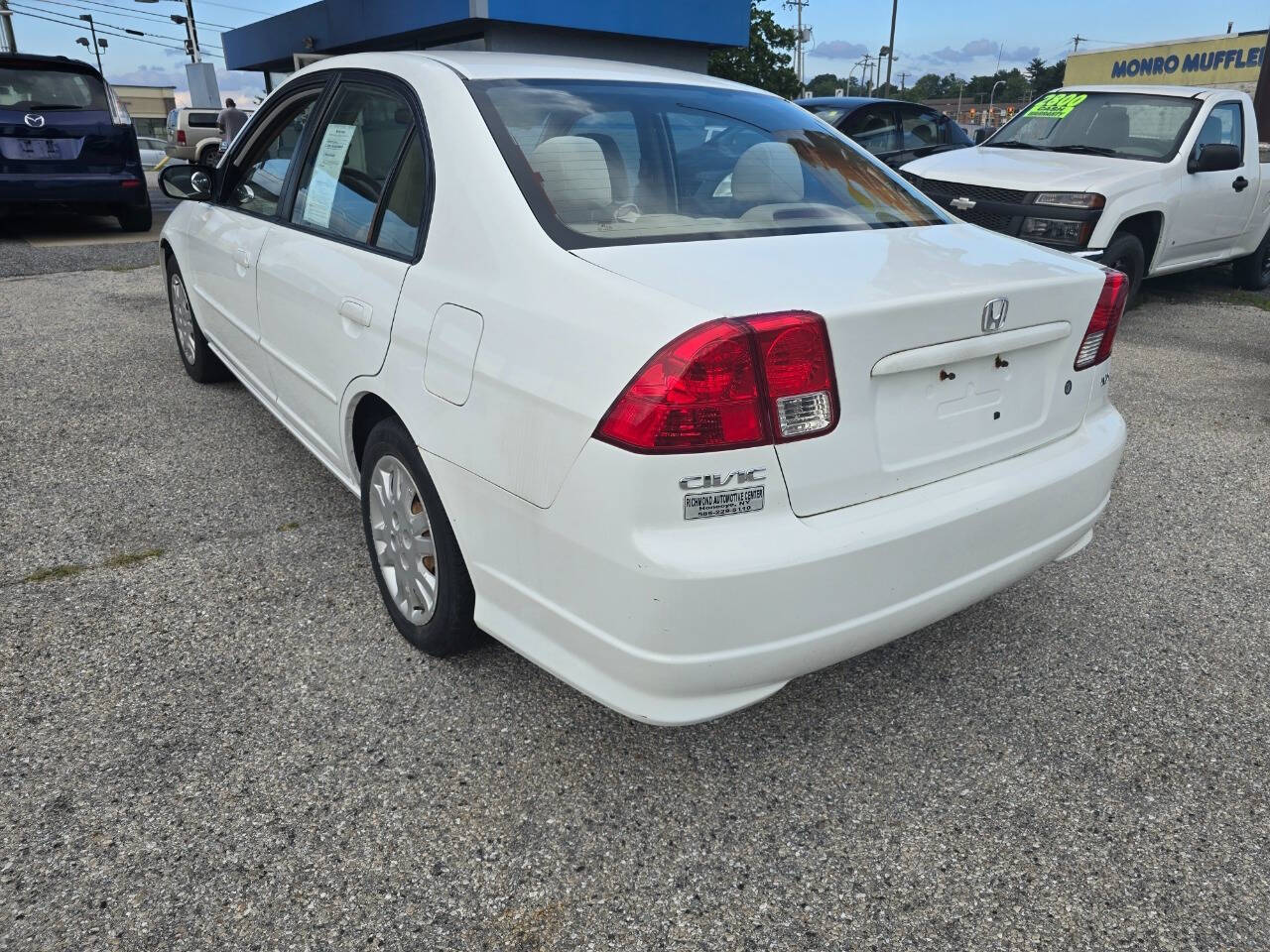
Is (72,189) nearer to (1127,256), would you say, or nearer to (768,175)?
(768,175)

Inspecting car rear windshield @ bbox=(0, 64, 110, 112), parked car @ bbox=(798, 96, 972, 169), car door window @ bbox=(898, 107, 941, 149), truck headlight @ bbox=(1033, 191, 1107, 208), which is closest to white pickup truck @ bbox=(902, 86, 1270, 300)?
truck headlight @ bbox=(1033, 191, 1107, 208)

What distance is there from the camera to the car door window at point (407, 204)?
8.06 ft

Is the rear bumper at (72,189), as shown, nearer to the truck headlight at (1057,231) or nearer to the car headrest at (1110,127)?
the truck headlight at (1057,231)

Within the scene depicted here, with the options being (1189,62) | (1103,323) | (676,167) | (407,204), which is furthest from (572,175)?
(1189,62)

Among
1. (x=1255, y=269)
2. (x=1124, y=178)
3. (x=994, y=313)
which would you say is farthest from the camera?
(x=1255, y=269)

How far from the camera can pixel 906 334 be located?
76.1 inches

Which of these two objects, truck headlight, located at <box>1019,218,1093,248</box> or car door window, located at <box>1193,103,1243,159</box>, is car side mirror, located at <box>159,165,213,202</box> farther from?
car door window, located at <box>1193,103,1243,159</box>

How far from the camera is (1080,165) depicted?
6898mm

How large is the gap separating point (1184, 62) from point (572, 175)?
4899 centimetres

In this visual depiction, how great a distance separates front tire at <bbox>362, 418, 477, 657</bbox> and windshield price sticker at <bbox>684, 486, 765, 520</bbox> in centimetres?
79

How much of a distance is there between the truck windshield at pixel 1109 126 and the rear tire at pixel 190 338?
21.1 ft

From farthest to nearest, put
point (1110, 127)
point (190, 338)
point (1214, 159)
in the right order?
point (1110, 127)
point (1214, 159)
point (190, 338)

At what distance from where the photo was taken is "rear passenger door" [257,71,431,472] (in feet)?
8.25

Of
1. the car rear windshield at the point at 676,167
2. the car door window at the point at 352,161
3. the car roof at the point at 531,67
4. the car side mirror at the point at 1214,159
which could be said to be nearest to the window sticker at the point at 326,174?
the car door window at the point at 352,161
